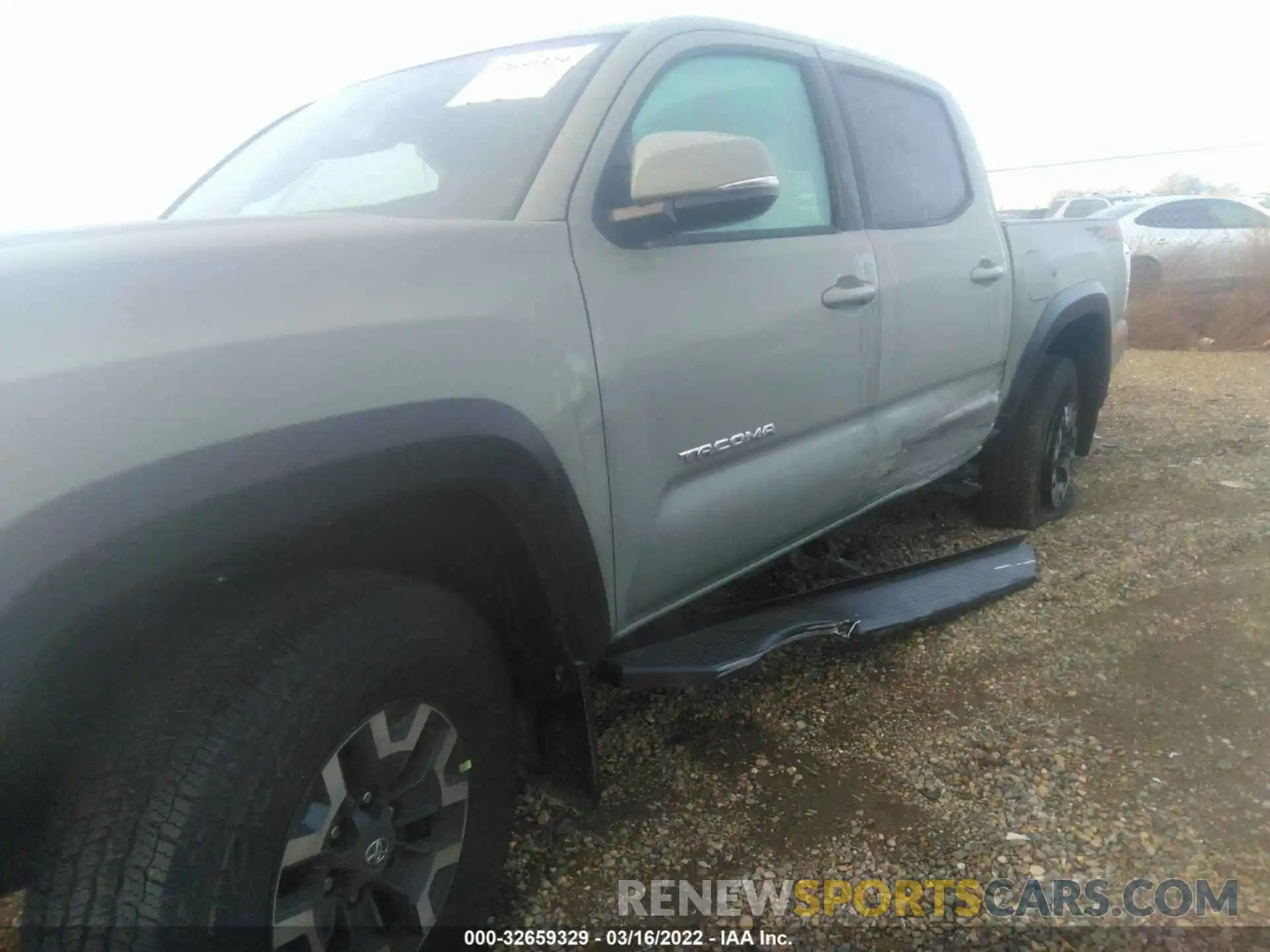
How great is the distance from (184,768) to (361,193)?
4.49 feet

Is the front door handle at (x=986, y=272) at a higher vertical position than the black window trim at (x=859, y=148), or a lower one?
lower

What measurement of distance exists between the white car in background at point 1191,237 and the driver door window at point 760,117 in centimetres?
899

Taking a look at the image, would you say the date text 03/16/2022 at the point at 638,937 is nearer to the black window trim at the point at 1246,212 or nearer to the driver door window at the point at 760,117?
the driver door window at the point at 760,117

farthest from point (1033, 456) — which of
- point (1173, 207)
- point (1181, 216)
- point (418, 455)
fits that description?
point (1173, 207)

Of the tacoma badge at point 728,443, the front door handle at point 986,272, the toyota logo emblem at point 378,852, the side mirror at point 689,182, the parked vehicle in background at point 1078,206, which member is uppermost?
the side mirror at point 689,182

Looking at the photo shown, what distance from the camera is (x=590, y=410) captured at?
1.68 metres

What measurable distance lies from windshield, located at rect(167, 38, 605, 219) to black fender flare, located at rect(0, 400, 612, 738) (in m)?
0.54

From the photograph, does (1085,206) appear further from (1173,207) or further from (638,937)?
(638,937)

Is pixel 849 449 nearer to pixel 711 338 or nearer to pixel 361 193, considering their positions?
pixel 711 338

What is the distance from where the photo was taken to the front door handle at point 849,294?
2.32 m

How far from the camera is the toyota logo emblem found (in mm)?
1435

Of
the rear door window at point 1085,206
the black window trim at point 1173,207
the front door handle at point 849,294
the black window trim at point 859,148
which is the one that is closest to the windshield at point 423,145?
the front door handle at point 849,294

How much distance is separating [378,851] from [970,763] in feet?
5.20

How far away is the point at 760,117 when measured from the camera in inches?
95.4
